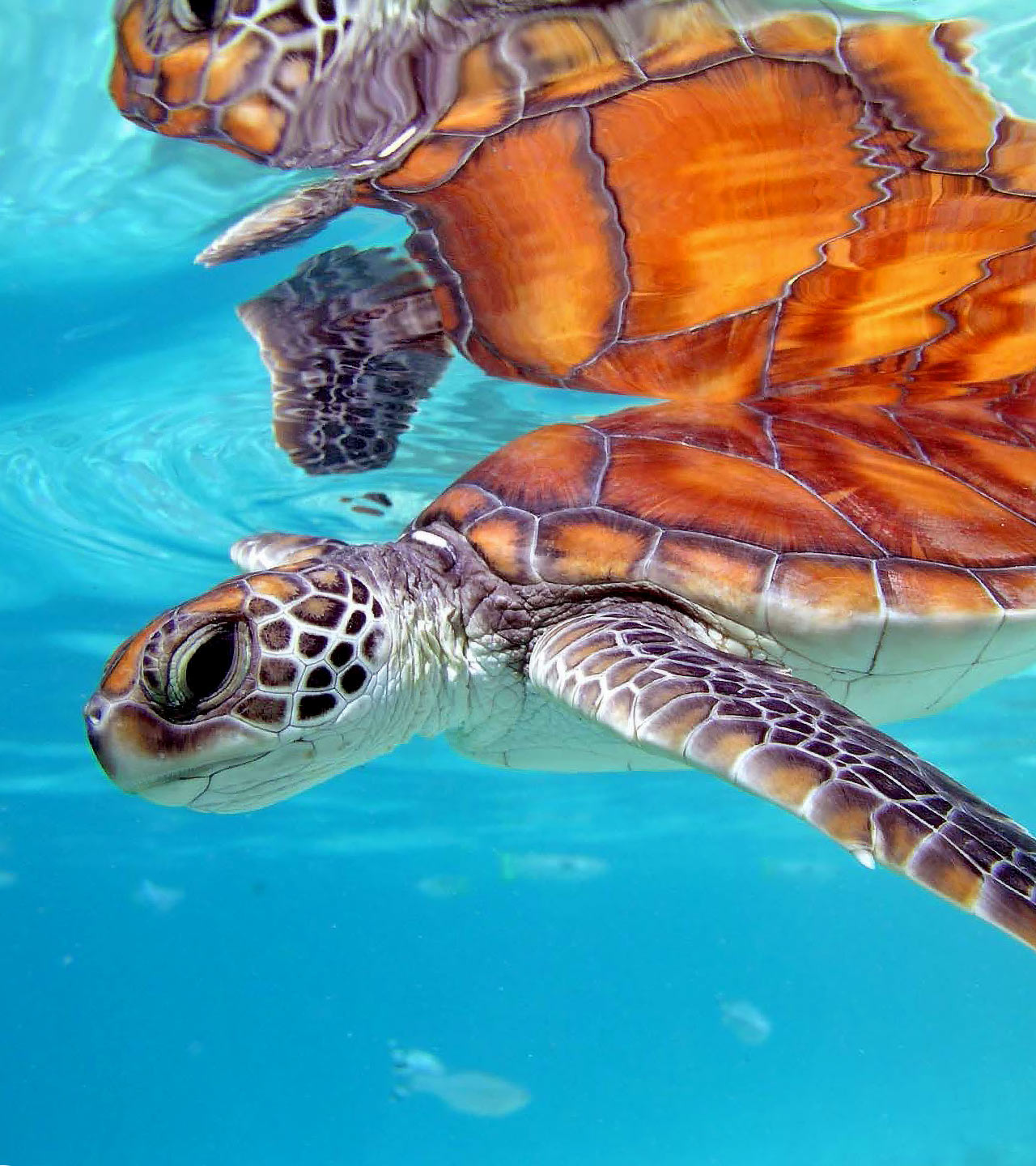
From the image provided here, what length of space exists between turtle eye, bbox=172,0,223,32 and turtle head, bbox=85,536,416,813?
2.00 meters

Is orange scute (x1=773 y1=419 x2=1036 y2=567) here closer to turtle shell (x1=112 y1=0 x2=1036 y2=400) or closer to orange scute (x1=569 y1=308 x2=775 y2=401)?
turtle shell (x1=112 y1=0 x2=1036 y2=400)

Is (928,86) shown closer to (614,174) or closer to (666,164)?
(666,164)

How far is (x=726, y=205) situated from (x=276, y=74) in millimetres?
2113

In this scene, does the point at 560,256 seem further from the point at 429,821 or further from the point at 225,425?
the point at 429,821

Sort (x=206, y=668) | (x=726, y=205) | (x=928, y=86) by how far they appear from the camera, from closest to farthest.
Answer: (x=206, y=668), (x=928, y=86), (x=726, y=205)

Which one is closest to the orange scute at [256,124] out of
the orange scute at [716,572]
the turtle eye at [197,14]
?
the turtle eye at [197,14]

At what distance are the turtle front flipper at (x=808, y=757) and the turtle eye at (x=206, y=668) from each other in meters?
1.07

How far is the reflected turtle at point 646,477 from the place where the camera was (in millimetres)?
2614

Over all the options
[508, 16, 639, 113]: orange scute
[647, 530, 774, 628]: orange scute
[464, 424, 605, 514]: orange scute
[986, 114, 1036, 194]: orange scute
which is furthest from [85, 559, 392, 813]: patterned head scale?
[986, 114, 1036, 194]: orange scute

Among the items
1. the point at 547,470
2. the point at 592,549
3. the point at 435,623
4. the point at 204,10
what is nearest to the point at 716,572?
the point at 592,549

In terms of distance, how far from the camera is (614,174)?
12.7 ft

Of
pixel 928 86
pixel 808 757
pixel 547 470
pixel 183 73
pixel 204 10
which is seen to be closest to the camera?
pixel 808 757

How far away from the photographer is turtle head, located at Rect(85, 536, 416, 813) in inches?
101

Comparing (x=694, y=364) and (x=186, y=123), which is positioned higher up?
(x=186, y=123)
